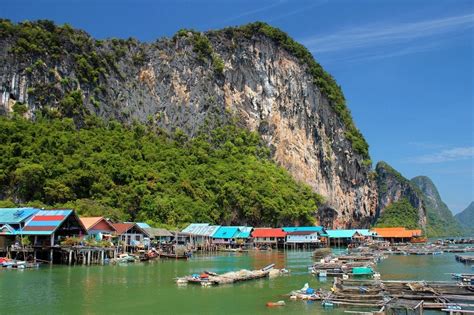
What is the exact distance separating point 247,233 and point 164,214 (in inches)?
534

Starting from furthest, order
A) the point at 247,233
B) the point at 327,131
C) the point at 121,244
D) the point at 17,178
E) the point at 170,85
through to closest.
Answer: the point at 327,131 → the point at 170,85 → the point at 247,233 → the point at 17,178 → the point at 121,244

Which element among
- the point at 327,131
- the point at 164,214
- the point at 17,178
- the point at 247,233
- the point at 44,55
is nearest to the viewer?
the point at 17,178

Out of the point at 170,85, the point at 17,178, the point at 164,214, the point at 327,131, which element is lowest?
the point at 164,214

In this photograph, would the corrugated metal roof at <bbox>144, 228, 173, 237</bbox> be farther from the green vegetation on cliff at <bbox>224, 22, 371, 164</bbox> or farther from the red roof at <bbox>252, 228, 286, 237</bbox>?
→ the green vegetation on cliff at <bbox>224, 22, 371, 164</bbox>

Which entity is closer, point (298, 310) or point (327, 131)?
point (298, 310)

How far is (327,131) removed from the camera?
10819cm

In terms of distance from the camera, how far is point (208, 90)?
97.0 meters

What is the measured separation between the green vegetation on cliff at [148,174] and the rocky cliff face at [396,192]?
4119 inches

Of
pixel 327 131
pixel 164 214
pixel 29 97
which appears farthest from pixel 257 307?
pixel 327 131

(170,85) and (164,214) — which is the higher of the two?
(170,85)

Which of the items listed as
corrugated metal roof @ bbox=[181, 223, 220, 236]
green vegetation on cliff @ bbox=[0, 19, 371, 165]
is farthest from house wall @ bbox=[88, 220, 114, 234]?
green vegetation on cliff @ bbox=[0, 19, 371, 165]

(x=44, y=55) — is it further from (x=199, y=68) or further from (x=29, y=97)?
(x=199, y=68)

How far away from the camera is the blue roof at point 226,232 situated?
230 feet

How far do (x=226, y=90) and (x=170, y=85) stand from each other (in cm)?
1201
